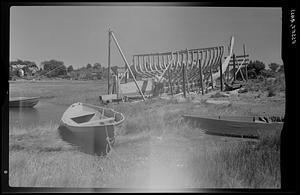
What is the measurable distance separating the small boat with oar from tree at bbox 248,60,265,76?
1124 millimetres

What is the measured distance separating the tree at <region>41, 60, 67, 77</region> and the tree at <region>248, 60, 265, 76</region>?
4.97ft

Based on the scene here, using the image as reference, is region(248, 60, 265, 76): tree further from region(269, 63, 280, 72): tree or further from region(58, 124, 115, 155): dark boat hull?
region(58, 124, 115, 155): dark boat hull

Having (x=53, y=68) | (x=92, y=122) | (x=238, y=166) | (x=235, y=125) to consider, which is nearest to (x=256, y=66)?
(x=235, y=125)

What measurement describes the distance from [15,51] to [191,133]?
1571mm

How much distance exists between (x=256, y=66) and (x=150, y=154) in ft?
3.68

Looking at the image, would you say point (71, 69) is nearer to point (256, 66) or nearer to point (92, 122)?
point (92, 122)

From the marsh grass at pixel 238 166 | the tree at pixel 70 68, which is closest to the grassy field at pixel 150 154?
the marsh grass at pixel 238 166

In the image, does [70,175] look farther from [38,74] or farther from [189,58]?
[189,58]

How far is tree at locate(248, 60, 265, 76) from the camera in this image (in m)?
2.07

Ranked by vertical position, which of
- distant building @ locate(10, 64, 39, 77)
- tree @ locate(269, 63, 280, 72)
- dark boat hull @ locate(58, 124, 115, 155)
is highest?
tree @ locate(269, 63, 280, 72)

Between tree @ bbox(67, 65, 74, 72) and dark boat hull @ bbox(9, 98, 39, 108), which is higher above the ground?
tree @ bbox(67, 65, 74, 72)

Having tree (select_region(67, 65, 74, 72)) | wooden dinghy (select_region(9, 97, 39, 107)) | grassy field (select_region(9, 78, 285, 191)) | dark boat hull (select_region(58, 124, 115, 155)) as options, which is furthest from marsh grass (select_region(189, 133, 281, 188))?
wooden dinghy (select_region(9, 97, 39, 107))

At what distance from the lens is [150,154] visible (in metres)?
2.04

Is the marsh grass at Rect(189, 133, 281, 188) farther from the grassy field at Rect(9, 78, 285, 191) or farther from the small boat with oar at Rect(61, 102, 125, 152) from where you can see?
the small boat with oar at Rect(61, 102, 125, 152)
